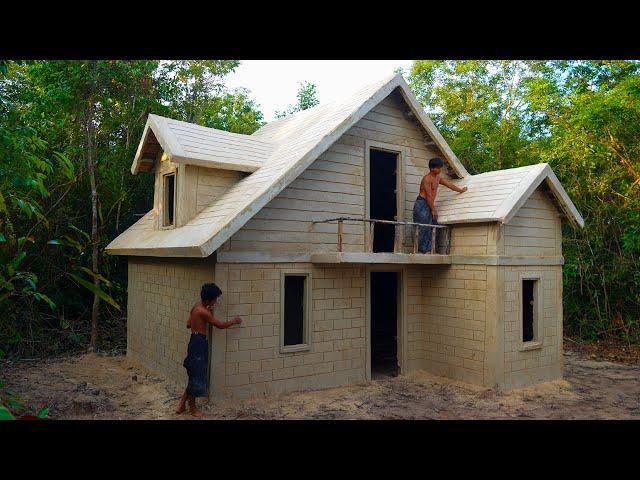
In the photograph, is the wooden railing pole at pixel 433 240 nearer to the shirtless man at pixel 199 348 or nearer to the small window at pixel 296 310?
the small window at pixel 296 310

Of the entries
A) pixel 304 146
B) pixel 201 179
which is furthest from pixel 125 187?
pixel 304 146

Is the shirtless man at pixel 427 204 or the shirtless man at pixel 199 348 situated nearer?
the shirtless man at pixel 199 348

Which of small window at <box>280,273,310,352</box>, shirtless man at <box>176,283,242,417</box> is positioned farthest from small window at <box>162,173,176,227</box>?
shirtless man at <box>176,283,242,417</box>

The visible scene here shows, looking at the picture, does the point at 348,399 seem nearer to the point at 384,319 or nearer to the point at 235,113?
the point at 384,319

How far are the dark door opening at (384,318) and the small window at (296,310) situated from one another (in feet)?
11.6

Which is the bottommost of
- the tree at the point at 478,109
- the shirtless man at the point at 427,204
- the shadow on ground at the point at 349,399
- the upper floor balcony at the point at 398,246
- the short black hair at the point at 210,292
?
the shadow on ground at the point at 349,399

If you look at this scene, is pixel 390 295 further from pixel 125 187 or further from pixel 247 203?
pixel 125 187

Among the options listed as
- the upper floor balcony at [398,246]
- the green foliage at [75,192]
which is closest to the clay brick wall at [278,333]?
the upper floor balcony at [398,246]

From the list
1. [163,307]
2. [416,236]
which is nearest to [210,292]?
[163,307]

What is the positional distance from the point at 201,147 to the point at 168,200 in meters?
1.86

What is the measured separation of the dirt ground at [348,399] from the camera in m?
8.68

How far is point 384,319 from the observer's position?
47.6 feet

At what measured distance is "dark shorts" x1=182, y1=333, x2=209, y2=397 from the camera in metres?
8.20

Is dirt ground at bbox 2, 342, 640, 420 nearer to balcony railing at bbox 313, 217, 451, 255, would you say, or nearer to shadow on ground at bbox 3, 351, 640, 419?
shadow on ground at bbox 3, 351, 640, 419
